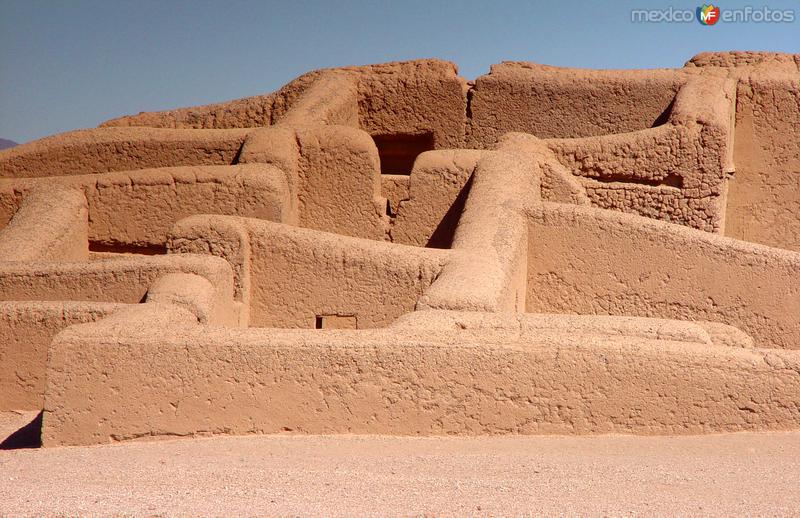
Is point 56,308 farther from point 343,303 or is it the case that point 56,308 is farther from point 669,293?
point 669,293

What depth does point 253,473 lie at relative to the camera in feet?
13.0

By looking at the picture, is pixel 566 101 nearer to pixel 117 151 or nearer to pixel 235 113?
pixel 235 113

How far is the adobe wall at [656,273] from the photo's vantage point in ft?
22.1

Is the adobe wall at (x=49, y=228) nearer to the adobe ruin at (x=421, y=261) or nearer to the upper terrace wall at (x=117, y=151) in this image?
the adobe ruin at (x=421, y=261)

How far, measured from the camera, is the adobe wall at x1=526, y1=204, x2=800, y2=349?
675 centimetres

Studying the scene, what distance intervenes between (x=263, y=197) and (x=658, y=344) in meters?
4.11

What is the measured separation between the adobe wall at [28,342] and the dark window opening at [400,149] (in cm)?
560

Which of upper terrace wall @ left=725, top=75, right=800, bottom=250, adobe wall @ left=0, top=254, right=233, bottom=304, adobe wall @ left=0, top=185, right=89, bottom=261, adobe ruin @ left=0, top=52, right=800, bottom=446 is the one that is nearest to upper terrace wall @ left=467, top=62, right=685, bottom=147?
adobe ruin @ left=0, top=52, right=800, bottom=446

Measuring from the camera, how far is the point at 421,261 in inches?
248

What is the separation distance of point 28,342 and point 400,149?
6.03 m

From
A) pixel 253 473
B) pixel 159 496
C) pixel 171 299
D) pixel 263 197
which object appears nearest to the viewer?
pixel 159 496

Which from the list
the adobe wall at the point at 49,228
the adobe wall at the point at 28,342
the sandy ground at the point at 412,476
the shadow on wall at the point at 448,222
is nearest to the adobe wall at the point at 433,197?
the shadow on wall at the point at 448,222

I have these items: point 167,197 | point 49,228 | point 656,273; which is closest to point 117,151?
point 167,197

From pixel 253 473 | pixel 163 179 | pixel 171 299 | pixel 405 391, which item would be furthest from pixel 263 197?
pixel 253 473
